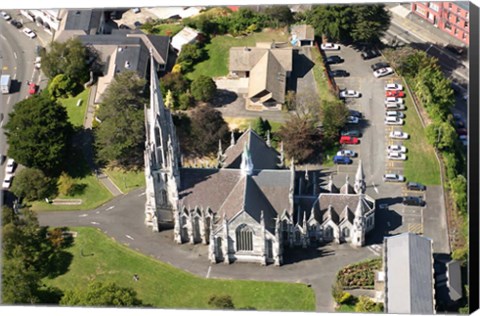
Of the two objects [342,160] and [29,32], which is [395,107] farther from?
[29,32]

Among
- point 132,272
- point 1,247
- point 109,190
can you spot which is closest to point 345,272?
point 132,272

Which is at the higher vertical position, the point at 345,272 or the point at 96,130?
the point at 96,130

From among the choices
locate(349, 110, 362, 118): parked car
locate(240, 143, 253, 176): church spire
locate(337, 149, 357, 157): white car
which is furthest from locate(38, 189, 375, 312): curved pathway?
locate(349, 110, 362, 118): parked car

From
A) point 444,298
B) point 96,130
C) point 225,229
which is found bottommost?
point 444,298

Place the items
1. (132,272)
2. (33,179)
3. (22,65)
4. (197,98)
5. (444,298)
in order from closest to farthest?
(444,298) → (132,272) → (33,179) → (197,98) → (22,65)

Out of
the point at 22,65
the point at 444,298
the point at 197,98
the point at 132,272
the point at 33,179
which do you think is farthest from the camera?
the point at 22,65

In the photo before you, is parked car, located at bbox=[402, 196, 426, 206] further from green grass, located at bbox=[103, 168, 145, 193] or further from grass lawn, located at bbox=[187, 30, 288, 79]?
grass lawn, located at bbox=[187, 30, 288, 79]

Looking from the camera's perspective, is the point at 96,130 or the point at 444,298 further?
the point at 96,130

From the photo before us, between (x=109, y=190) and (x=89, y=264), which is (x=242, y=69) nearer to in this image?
(x=109, y=190)
